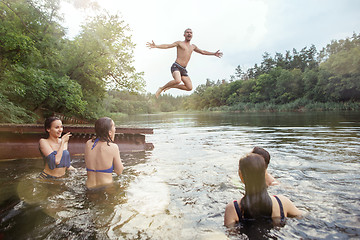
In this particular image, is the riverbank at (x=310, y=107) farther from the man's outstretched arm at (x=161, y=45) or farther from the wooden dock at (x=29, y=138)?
the wooden dock at (x=29, y=138)

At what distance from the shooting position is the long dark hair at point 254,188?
282 cm

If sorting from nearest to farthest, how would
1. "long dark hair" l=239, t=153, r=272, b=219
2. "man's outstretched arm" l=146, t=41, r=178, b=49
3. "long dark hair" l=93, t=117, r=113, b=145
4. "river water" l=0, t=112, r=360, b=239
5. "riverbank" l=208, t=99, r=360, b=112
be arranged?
"long dark hair" l=239, t=153, r=272, b=219 → "river water" l=0, t=112, r=360, b=239 → "long dark hair" l=93, t=117, r=113, b=145 → "man's outstretched arm" l=146, t=41, r=178, b=49 → "riverbank" l=208, t=99, r=360, b=112

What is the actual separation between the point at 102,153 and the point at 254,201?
2.69 m

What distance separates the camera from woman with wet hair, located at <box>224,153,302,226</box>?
2828mm

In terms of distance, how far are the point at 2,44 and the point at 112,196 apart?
871 centimetres

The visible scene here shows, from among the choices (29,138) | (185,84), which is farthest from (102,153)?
(29,138)

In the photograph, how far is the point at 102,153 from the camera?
420 cm

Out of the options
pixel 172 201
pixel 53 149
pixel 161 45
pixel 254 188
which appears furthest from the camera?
pixel 161 45

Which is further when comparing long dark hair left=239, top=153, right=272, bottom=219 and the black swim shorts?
the black swim shorts

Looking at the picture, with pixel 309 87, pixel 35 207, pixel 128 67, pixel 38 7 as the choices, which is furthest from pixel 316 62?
pixel 35 207

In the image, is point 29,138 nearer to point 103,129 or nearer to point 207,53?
point 103,129

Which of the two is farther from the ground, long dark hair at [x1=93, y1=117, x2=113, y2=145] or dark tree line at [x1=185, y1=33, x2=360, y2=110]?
Result: dark tree line at [x1=185, y1=33, x2=360, y2=110]

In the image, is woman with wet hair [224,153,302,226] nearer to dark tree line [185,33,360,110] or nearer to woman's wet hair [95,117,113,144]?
woman's wet hair [95,117,113,144]

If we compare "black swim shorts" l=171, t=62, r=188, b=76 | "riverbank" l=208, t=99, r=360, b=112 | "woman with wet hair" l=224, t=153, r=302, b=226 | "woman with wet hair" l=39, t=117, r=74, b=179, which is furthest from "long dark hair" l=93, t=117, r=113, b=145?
"riverbank" l=208, t=99, r=360, b=112
